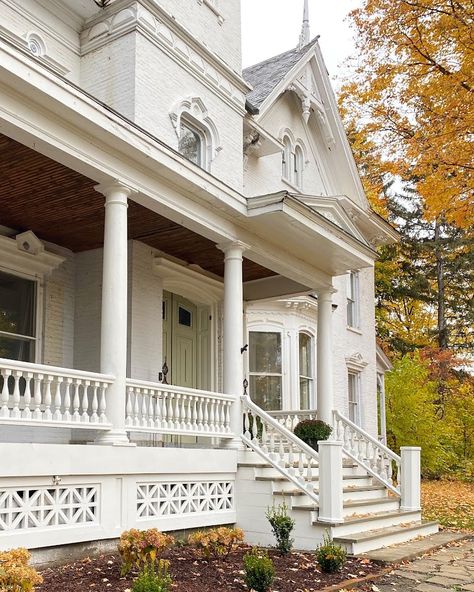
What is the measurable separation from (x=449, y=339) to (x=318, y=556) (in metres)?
29.3

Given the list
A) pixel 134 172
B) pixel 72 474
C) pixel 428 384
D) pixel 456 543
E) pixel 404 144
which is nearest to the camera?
pixel 72 474

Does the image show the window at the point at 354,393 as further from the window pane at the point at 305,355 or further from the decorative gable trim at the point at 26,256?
the decorative gable trim at the point at 26,256

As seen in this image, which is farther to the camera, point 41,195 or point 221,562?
point 41,195

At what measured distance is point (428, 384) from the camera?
79.0ft

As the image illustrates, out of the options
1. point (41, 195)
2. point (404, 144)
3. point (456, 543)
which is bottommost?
point (456, 543)

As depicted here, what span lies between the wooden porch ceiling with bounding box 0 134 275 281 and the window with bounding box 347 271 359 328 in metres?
6.98

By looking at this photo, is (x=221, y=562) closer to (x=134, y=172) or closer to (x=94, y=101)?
(x=134, y=172)

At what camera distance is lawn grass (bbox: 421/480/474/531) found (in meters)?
12.8

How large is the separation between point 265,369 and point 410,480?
483 centimetres

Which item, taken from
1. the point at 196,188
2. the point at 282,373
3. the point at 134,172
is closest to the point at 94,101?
the point at 134,172

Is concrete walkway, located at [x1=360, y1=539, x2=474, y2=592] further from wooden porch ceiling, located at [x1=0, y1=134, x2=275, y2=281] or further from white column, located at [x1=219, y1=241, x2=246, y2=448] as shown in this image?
wooden porch ceiling, located at [x1=0, y1=134, x2=275, y2=281]

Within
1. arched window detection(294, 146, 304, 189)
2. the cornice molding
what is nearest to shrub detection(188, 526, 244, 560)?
the cornice molding

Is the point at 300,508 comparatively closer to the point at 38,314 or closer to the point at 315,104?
the point at 38,314

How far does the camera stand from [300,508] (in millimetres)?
8719
